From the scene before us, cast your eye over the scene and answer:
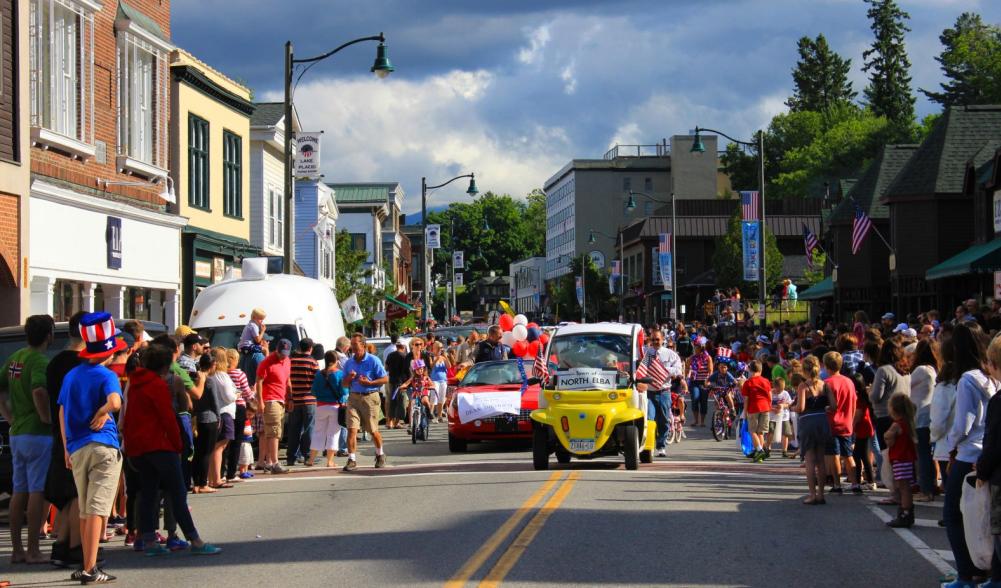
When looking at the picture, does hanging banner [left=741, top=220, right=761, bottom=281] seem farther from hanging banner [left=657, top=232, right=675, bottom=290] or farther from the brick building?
hanging banner [left=657, top=232, right=675, bottom=290]

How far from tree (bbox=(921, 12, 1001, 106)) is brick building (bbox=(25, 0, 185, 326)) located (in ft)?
190

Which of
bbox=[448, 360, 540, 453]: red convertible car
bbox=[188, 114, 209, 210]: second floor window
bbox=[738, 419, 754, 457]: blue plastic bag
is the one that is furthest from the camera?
bbox=[188, 114, 209, 210]: second floor window

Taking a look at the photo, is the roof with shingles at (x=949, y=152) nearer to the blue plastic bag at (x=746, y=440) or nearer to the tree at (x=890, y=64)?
the blue plastic bag at (x=746, y=440)

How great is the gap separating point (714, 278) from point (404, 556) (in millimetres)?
77302

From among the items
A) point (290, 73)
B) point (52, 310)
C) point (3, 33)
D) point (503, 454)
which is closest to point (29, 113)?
point (3, 33)

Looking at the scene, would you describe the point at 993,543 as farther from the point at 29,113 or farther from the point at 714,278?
the point at 714,278

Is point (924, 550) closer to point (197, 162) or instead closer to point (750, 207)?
point (197, 162)

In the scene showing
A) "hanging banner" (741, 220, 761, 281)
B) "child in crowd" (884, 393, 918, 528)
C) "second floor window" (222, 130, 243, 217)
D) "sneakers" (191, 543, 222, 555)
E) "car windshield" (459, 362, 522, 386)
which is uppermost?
"second floor window" (222, 130, 243, 217)

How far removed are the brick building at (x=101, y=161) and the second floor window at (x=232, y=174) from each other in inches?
200

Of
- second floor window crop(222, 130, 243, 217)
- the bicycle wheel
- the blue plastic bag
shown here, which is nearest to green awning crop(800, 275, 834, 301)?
second floor window crop(222, 130, 243, 217)

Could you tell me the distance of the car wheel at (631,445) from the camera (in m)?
18.2

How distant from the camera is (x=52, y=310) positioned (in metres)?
25.9

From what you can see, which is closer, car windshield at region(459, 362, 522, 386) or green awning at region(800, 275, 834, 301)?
car windshield at region(459, 362, 522, 386)

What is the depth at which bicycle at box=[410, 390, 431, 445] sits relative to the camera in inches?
971
